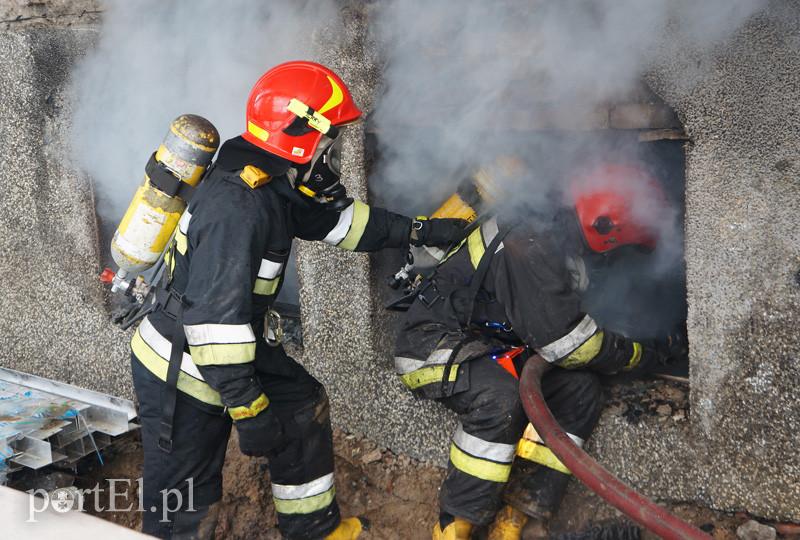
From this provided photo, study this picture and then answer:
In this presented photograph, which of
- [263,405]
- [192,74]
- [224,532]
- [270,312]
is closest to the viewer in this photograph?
[263,405]

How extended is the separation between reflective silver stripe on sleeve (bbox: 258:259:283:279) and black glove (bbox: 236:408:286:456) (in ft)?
1.84

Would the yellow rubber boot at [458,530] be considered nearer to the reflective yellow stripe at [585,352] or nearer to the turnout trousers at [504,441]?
the turnout trousers at [504,441]

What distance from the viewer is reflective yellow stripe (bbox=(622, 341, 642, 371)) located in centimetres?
367

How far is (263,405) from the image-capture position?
3111mm

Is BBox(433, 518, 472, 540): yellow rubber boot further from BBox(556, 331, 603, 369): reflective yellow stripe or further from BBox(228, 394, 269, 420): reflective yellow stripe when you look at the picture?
BBox(228, 394, 269, 420): reflective yellow stripe

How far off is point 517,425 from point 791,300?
129 cm

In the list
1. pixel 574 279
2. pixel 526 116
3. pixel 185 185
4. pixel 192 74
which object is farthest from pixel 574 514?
A: pixel 192 74

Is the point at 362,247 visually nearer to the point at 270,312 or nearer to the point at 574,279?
the point at 270,312

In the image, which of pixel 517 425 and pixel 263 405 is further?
pixel 517 425

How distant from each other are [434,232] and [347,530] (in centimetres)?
158

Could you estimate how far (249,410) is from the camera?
120 inches

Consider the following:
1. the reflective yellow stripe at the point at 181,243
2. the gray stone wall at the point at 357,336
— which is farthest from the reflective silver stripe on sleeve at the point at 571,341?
the reflective yellow stripe at the point at 181,243

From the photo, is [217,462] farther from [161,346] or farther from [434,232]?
[434,232]

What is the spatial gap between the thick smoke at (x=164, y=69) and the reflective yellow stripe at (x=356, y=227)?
105 cm
